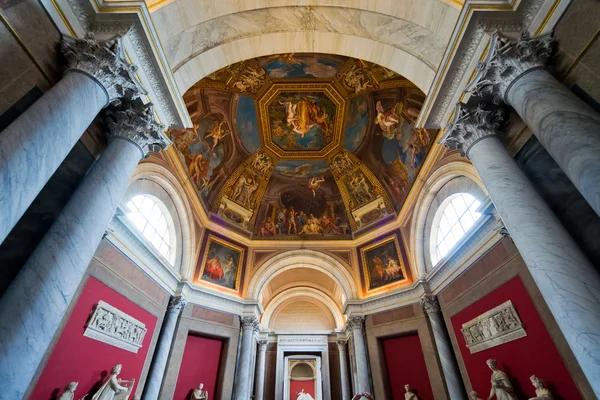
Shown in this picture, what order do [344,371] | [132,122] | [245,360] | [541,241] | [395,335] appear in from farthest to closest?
[344,371], [245,360], [395,335], [132,122], [541,241]

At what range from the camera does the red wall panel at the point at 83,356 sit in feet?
16.8

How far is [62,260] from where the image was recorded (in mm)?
3252

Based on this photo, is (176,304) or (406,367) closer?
(176,304)

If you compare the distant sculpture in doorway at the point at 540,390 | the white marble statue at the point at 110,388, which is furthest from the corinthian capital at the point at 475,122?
the white marble statue at the point at 110,388

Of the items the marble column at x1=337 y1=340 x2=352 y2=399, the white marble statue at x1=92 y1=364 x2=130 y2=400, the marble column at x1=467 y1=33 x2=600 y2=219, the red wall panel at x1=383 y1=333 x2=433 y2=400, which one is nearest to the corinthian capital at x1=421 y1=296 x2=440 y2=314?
the red wall panel at x1=383 y1=333 x2=433 y2=400

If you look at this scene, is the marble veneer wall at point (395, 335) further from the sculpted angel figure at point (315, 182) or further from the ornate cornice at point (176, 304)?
the ornate cornice at point (176, 304)

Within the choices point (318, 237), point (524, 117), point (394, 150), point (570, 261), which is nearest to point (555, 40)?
point (524, 117)

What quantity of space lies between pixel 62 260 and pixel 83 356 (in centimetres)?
387

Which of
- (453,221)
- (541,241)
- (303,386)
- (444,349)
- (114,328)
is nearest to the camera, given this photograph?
(541,241)

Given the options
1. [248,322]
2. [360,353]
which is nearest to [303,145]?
[248,322]

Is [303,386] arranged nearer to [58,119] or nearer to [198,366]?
[198,366]

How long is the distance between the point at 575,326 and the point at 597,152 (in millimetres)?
1750

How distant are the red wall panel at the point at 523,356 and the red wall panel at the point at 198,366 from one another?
7.92 m

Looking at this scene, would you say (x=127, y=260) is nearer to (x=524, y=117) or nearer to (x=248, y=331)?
(x=248, y=331)
